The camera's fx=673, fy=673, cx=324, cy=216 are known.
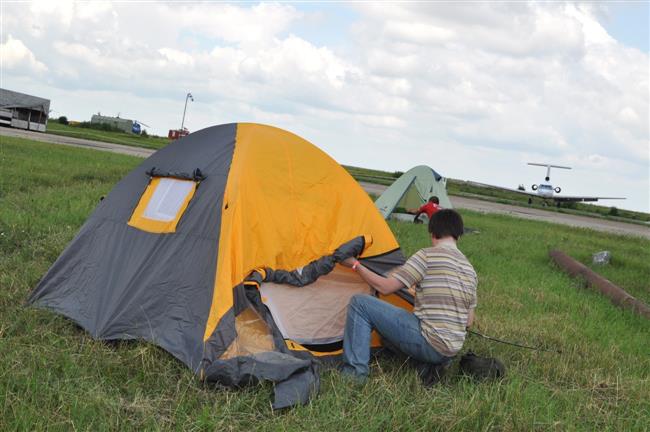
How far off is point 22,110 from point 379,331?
1356 inches

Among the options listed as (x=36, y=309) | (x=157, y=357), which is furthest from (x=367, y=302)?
(x=36, y=309)

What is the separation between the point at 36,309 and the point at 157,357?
1585 mm

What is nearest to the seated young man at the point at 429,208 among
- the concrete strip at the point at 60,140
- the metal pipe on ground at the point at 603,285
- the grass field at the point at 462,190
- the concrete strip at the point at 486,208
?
the metal pipe on ground at the point at 603,285

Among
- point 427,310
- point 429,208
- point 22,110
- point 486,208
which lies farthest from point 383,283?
point 22,110

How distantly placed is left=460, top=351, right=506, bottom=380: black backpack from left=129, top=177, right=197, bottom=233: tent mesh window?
2.63m

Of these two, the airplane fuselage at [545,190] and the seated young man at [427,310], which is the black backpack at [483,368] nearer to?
the seated young man at [427,310]

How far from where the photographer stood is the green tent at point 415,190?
17516 millimetres

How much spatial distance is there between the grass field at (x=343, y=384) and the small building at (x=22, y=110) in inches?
1120

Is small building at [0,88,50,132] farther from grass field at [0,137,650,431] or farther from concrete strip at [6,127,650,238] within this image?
grass field at [0,137,650,431]

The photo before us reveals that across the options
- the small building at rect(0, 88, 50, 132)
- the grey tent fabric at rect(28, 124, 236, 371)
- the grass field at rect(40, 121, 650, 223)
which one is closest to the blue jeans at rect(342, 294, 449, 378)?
the grey tent fabric at rect(28, 124, 236, 371)

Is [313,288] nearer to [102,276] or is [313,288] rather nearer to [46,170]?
[102,276]

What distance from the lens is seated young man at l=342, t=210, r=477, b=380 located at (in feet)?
16.1

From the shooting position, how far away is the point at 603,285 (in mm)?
9992

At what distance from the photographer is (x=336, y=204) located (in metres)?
6.24
